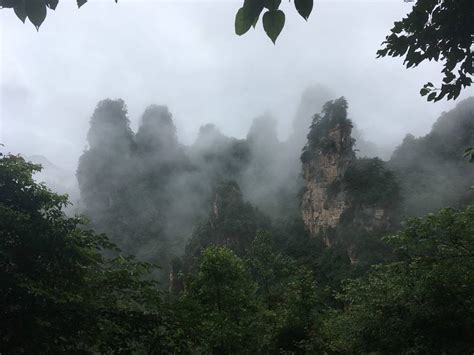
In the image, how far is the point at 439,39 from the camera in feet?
11.1

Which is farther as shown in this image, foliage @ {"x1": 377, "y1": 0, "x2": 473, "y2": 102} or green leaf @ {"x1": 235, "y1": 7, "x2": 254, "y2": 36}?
foliage @ {"x1": 377, "y1": 0, "x2": 473, "y2": 102}

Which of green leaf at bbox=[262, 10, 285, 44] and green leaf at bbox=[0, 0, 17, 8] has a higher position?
green leaf at bbox=[262, 10, 285, 44]

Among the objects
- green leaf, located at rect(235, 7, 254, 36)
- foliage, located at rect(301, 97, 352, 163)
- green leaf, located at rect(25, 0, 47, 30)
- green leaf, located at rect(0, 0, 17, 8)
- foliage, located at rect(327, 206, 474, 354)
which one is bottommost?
green leaf, located at rect(25, 0, 47, 30)

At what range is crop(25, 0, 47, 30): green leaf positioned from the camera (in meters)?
1.51

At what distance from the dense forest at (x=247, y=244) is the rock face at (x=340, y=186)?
175mm

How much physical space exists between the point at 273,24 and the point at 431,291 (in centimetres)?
1053

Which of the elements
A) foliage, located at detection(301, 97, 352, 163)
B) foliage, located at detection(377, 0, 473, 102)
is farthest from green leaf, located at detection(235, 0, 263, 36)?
foliage, located at detection(301, 97, 352, 163)

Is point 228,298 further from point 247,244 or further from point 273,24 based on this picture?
point 247,244

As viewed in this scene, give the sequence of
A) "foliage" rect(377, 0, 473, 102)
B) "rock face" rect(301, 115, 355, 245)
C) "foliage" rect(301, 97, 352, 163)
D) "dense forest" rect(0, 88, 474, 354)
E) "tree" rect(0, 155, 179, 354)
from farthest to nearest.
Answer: "foliage" rect(301, 97, 352, 163)
"rock face" rect(301, 115, 355, 245)
"dense forest" rect(0, 88, 474, 354)
"tree" rect(0, 155, 179, 354)
"foliage" rect(377, 0, 473, 102)

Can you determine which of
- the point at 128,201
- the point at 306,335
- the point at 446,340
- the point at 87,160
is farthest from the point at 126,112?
the point at 446,340

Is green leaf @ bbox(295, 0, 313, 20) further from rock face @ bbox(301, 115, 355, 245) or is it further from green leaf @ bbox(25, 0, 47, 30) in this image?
rock face @ bbox(301, 115, 355, 245)

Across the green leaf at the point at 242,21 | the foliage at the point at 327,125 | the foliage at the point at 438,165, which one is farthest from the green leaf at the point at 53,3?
the foliage at the point at 327,125

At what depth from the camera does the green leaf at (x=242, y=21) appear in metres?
1.56

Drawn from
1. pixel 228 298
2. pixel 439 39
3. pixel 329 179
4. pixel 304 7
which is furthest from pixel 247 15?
pixel 329 179
